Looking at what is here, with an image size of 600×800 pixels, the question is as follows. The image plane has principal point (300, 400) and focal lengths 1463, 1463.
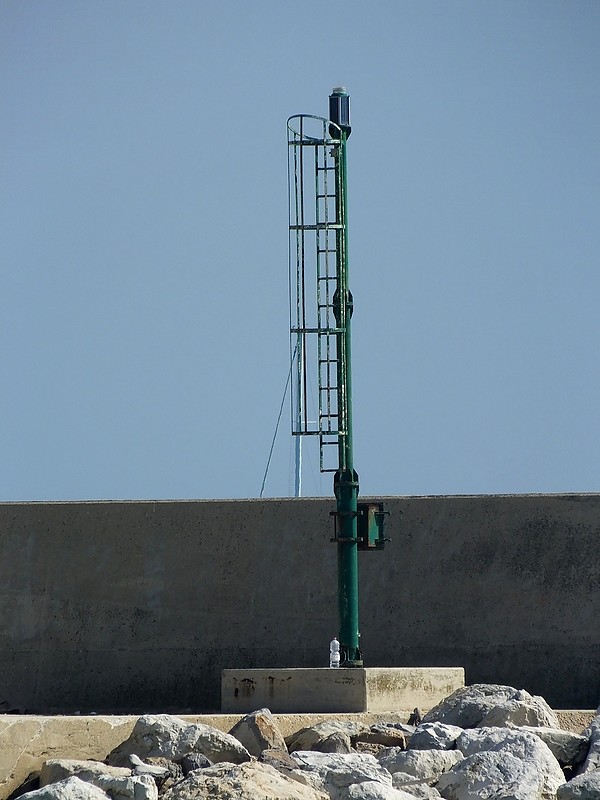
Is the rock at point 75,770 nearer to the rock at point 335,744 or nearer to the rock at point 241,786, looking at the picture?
the rock at point 241,786

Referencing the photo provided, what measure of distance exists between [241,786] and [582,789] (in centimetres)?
162

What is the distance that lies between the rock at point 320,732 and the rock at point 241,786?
Answer: 111 cm

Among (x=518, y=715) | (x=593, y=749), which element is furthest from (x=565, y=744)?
(x=518, y=715)

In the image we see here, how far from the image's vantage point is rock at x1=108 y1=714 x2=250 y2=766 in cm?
781

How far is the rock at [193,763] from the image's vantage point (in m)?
7.62

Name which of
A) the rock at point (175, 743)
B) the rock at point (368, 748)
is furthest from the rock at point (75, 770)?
the rock at point (368, 748)

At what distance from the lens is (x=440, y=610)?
11453mm

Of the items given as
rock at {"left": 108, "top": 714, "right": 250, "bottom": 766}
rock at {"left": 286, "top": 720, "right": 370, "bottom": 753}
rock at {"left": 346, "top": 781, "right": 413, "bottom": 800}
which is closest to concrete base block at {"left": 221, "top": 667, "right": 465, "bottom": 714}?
rock at {"left": 286, "top": 720, "right": 370, "bottom": 753}

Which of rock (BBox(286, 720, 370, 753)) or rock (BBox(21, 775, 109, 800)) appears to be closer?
rock (BBox(21, 775, 109, 800))

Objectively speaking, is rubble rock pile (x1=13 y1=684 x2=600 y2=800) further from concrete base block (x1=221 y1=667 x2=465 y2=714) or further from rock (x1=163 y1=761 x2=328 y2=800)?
concrete base block (x1=221 y1=667 x2=465 y2=714)

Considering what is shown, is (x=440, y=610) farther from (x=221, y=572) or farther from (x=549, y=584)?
(x=221, y=572)

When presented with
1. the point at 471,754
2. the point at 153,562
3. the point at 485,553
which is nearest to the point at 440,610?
the point at 485,553

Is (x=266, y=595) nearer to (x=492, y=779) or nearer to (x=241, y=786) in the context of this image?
(x=492, y=779)

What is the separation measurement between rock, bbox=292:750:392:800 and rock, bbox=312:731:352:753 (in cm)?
22
